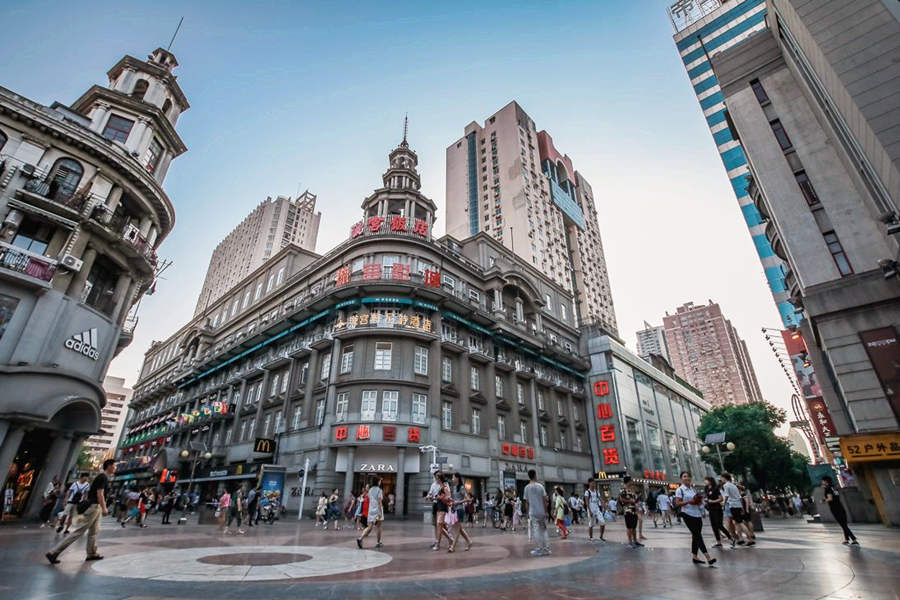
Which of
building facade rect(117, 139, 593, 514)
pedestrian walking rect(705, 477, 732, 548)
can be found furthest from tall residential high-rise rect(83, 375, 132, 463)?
pedestrian walking rect(705, 477, 732, 548)

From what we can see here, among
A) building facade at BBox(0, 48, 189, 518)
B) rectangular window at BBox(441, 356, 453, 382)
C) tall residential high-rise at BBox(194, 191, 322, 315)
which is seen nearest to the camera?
building facade at BBox(0, 48, 189, 518)

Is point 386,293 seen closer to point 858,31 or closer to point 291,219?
point 858,31

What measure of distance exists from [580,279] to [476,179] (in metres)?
27.6

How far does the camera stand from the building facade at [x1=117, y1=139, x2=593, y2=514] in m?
26.6

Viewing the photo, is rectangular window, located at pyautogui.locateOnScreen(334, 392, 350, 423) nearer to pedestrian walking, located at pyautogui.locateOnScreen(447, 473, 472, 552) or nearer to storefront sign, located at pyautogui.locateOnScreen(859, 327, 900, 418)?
pedestrian walking, located at pyautogui.locateOnScreen(447, 473, 472, 552)

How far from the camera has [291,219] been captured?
9812cm

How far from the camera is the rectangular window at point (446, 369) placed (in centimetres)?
3042

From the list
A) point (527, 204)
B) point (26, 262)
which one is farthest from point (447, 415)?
point (527, 204)

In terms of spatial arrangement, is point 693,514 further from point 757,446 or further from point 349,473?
point 757,446

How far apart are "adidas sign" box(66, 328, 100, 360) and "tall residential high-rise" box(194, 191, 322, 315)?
2877 inches

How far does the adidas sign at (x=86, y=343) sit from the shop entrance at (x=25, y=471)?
13.0 feet

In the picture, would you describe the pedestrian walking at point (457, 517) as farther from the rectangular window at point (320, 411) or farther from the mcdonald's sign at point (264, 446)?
the mcdonald's sign at point (264, 446)

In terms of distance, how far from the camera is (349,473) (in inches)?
979

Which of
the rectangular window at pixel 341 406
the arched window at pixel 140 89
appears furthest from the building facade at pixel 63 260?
the rectangular window at pixel 341 406
